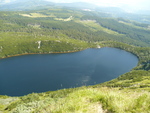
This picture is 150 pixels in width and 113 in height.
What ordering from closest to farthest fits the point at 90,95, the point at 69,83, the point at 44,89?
the point at 90,95 < the point at 44,89 < the point at 69,83

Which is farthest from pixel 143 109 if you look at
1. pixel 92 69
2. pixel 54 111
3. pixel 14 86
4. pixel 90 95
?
pixel 92 69

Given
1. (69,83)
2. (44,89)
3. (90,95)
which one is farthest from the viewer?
(69,83)

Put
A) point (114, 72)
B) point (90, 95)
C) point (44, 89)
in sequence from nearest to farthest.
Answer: point (90, 95)
point (44, 89)
point (114, 72)

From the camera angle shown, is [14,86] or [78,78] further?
[78,78]

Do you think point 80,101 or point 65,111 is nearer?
point 65,111

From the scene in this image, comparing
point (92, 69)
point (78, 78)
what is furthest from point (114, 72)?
point (78, 78)

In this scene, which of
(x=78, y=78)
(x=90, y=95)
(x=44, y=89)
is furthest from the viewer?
(x=78, y=78)

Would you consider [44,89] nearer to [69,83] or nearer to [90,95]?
[69,83]

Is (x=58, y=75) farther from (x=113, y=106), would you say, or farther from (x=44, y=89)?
(x=113, y=106)

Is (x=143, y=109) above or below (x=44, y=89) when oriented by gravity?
above
